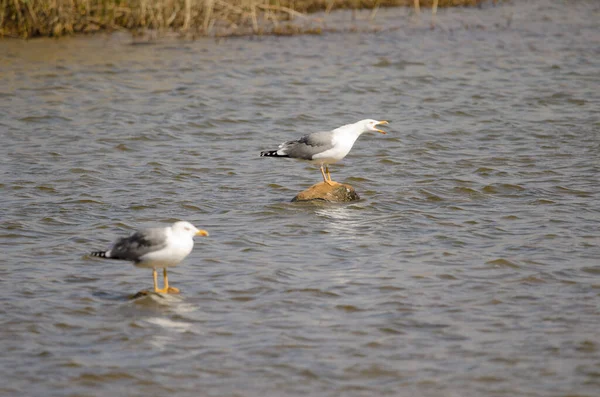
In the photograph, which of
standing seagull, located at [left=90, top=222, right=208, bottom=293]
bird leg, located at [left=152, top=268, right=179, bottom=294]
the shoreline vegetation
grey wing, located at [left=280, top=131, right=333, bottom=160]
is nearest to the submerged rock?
bird leg, located at [left=152, top=268, right=179, bottom=294]

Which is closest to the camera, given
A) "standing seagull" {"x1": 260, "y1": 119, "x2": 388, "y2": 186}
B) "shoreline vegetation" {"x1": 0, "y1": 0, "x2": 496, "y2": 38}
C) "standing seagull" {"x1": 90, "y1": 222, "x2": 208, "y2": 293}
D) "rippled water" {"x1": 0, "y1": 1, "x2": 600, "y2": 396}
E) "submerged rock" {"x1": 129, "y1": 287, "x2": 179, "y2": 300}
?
"rippled water" {"x1": 0, "y1": 1, "x2": 600, "y2": 396}

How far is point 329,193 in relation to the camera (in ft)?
33.0

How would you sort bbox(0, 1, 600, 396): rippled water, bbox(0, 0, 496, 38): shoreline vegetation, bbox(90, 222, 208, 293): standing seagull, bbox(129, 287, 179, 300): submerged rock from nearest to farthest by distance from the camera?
bbox(0, 1, 600, 396): rippled water → bbox(90, 222, 208, 293): standing seagull → bbox(129, 287, 179, 300): submerged rock → bbox(0, 0, 496, 38): shoreline vegetation

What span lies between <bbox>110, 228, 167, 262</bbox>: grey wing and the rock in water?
338 centimetres

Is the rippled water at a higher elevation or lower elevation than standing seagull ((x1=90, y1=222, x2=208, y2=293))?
lower

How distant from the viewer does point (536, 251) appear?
325 inches

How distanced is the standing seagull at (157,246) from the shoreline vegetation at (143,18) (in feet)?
43.2

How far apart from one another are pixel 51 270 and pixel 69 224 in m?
1.57

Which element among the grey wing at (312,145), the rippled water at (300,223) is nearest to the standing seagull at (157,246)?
the rippled water at (300,223)

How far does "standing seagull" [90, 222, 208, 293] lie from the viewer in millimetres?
6836

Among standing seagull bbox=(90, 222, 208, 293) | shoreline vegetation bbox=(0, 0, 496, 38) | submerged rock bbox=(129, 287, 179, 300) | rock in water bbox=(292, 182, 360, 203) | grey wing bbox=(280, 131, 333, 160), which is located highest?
shoreline vegetation bbox=(0, 0, 496, 38)

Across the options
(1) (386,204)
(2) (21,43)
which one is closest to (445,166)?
(1) (386,204)

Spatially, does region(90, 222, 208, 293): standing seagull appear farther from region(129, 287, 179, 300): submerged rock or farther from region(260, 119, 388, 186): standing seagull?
region(260, 119, 388, 186): standing seagull

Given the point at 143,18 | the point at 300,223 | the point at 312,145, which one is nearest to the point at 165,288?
the point at 300,223
